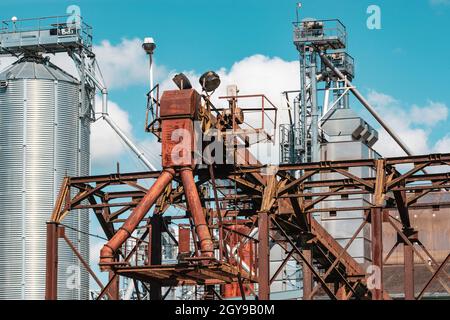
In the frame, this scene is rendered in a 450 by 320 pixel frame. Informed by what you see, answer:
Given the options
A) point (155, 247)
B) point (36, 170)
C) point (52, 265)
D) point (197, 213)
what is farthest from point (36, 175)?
point (197, 213)

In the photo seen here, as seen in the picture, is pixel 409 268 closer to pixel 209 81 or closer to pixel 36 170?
pixel 209 81

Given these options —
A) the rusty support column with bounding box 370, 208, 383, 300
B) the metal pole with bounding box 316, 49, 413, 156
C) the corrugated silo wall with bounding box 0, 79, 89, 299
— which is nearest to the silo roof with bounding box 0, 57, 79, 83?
the corrugated silo wall with bounding box 0, 79, 89, 299

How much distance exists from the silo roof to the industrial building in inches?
5.1

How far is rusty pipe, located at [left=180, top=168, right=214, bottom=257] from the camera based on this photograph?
28.5m

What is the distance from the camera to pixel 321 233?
37094 mm

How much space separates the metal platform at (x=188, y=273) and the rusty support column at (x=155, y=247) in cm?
111

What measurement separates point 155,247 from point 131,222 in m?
4.55

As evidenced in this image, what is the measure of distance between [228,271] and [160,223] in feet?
15.9

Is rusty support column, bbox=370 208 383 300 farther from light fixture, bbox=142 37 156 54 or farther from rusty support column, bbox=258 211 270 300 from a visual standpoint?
light fixture, bbox=142 37 156 54

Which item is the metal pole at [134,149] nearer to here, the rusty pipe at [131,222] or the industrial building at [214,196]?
the industrial building at [214,196]

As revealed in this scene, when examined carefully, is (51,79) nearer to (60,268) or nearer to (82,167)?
(82,167)

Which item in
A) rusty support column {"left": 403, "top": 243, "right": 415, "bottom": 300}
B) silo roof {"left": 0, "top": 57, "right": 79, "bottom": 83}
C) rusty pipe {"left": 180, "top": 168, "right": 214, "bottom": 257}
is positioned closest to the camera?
rusty pipe {"left": 180, "top": 168, "right": 214, "bottom": 257}
